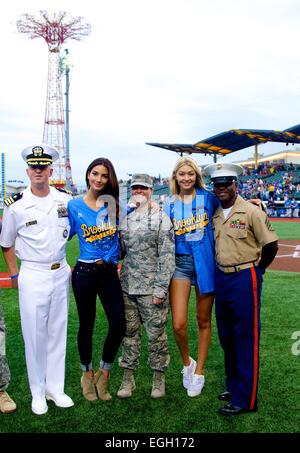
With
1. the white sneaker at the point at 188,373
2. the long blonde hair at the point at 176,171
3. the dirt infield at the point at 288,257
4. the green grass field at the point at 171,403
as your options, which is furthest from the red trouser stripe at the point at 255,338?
the dirt infield at the point at 288,257

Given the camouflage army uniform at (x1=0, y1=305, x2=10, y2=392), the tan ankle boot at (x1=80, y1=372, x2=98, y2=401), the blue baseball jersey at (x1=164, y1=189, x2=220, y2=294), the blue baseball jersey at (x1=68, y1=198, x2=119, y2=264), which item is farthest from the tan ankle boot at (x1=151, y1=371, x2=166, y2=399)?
the camouflage army uniform at (x1=0, y1=305, x2=10, y2=392)

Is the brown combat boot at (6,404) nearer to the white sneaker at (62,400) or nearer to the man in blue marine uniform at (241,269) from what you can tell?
the white sneaker at (62,400)

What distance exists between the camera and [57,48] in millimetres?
40219

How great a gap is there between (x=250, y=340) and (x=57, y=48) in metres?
41.5

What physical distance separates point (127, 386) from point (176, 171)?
6.34 ft

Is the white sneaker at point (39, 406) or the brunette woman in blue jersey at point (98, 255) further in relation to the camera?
the brunette woman in blue jersey at point (98, 255)

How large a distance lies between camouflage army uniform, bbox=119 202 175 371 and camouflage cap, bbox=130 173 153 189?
0.20 meters

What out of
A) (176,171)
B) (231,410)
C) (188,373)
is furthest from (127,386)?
(176,171)

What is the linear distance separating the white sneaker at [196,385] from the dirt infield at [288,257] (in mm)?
6597

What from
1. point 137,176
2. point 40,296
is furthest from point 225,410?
point 137,176

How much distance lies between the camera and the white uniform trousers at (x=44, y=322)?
11.6 feet

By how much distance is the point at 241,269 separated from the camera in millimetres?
3482
